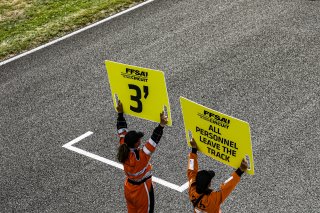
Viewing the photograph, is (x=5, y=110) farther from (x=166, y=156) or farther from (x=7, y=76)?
(x=166, y=156)

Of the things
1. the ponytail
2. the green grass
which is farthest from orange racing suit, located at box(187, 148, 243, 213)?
the green grass

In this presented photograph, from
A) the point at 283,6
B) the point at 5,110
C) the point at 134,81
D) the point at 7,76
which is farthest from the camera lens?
the point at 283,6

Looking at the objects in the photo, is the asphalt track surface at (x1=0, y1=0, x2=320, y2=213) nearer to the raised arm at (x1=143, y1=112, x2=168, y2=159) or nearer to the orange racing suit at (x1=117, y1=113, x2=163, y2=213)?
the orange racing suit at (x1=117, y1=113, x2=163, y2=213)

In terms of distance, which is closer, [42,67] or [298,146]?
[298,146]

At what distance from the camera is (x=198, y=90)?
44.8ft

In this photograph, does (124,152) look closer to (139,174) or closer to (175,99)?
(139,174)

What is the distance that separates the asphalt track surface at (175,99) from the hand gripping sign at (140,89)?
210cm

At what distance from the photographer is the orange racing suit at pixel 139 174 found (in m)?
9.02

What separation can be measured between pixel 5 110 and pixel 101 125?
2.51 metres

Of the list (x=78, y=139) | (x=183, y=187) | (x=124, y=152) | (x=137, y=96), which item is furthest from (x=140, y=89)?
(x=78, y=139)

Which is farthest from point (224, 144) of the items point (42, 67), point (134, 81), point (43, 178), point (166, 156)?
point (42, 67)

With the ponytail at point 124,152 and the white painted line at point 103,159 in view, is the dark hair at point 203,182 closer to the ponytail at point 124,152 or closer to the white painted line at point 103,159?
the ponytail at point 124,152

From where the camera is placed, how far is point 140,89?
359 inches

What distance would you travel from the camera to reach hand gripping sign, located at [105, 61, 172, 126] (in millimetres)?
8836
